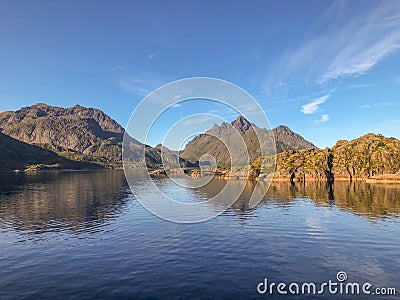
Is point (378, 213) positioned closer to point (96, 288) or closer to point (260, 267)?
point (260, 267)

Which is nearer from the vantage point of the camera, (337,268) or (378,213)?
(337,268)

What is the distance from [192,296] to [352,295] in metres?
17.9

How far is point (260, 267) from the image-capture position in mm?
36312

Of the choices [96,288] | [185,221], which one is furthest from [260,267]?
[185,221]

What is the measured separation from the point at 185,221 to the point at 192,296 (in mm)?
38502

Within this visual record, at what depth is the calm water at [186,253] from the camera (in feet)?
100

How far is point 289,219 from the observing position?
224ft

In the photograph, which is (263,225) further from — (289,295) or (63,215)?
(63,215)

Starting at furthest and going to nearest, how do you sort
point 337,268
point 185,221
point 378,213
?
1. point 378,213
2. point 185,221
3. point 337,268

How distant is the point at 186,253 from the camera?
42250mm

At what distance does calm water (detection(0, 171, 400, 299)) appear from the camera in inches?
1202

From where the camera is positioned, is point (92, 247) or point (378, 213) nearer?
point (92, 247)

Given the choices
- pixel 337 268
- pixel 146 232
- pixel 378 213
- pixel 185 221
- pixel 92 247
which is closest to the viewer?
pixel 337 268

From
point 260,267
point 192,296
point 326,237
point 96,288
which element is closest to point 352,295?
point 260,267
